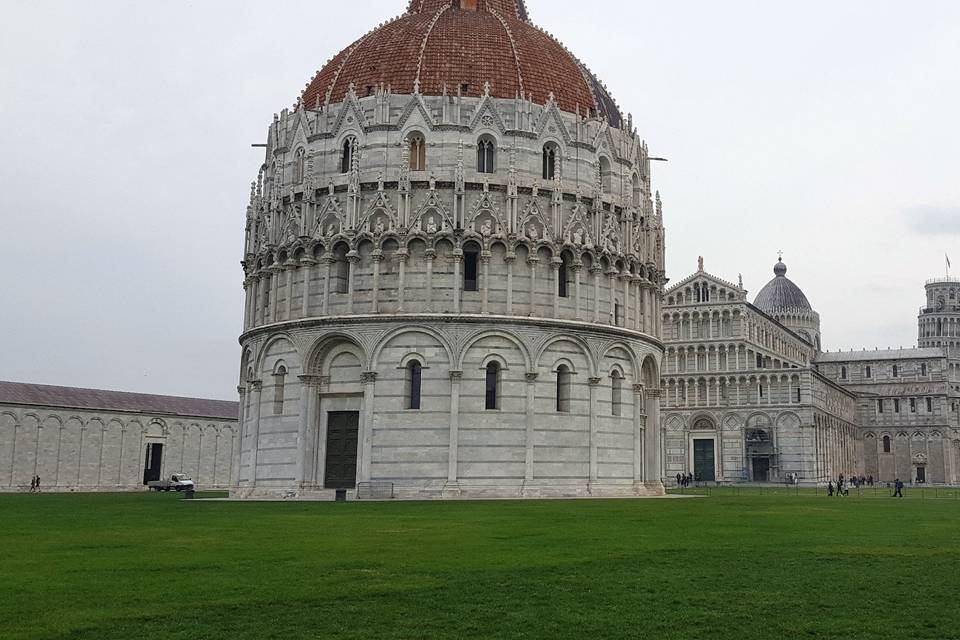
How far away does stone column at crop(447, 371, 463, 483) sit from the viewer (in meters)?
47.2

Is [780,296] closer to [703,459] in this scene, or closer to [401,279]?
[703,459]

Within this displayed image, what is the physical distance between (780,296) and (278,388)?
118 meters

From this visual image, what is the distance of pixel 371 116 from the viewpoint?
5178 centimetres

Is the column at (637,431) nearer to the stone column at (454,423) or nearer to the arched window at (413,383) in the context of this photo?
the stone column at (454,423)

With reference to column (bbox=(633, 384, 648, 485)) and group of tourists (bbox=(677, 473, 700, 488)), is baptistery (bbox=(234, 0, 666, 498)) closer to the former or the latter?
column (bbox=(633, 384, 648, 485))

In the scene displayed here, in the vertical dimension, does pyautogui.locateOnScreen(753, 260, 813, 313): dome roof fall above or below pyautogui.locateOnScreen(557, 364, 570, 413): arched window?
above

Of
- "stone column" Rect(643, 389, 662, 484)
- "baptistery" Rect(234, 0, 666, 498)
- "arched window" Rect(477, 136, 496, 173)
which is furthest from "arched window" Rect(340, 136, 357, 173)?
"stone column" Rect(643, 389, 662, 484)

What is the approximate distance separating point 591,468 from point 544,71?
70.0 feet

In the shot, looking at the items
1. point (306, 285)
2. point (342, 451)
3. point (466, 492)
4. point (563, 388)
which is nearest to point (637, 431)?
point (563, 388)

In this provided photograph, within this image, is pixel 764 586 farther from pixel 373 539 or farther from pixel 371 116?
pixel 371 116

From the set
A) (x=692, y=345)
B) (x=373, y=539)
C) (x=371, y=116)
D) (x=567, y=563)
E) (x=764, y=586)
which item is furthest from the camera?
(x=692, y=345)

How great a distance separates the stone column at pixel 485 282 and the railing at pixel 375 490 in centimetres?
936

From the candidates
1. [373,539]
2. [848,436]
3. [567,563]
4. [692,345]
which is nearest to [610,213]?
[373,539]

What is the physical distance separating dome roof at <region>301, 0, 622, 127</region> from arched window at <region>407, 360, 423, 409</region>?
14.3 metres
